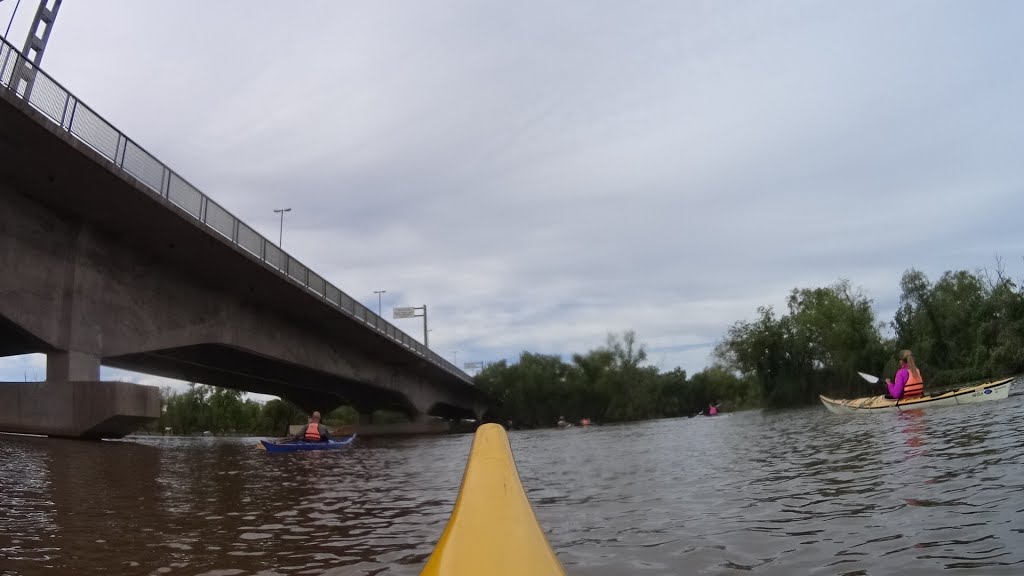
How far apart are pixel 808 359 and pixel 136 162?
53298mm

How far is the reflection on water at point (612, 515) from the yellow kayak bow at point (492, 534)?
4.81 ft

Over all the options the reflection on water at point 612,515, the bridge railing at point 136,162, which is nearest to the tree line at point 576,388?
the bridge railing at point 136,162

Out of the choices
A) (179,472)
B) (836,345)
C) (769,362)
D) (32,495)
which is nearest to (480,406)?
(769,362)

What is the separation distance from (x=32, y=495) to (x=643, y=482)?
24.8 feet

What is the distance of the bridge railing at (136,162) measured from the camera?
1345 centimetres

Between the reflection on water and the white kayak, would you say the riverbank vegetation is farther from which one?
the reflection on water

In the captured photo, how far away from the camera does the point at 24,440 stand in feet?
51.5

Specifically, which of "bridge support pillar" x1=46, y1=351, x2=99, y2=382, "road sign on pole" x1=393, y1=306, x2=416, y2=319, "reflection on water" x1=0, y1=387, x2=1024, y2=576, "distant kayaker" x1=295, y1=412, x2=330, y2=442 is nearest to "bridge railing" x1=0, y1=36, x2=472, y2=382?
"bridge support pillar" x1=46, y1=351, x2=99, y2=382

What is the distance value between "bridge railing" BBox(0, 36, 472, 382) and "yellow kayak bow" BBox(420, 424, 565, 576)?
46.9 ft

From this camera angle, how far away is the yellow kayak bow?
8.23 feet

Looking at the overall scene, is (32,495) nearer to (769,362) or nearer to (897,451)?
(897,451)

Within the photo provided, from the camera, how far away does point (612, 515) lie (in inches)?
250

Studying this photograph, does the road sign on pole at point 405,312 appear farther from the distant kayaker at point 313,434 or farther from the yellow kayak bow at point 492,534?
the yellow kayak bow at point 492,534

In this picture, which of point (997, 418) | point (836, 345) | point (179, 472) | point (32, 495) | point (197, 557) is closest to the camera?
point (197, 557)
